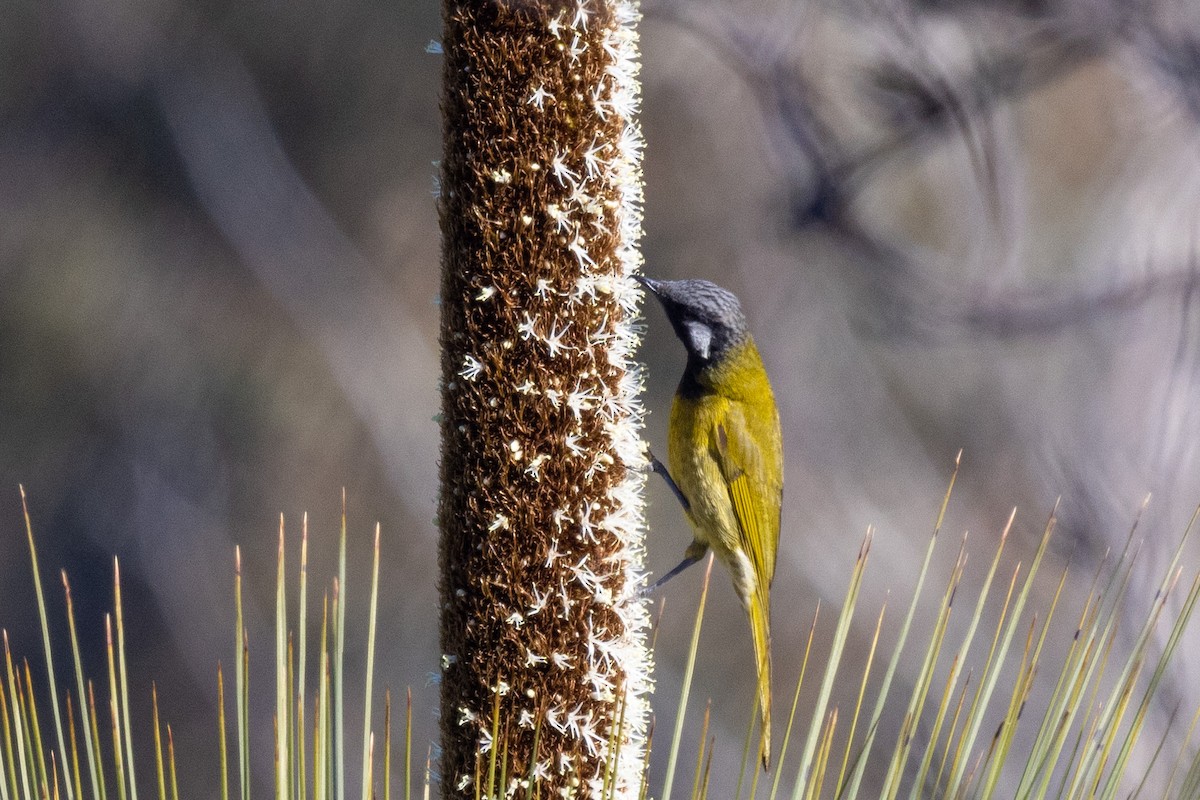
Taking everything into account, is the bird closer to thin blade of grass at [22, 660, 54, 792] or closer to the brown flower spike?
the brown flower spike

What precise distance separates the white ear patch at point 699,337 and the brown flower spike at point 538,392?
23.4 inches

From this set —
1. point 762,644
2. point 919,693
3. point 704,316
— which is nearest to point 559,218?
point 919,693

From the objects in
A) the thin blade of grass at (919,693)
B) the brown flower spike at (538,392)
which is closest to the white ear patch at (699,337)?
the brown flower spike at (538,392)

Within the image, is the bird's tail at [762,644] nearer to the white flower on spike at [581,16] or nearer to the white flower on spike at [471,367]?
the white flower on spike at [471,367]

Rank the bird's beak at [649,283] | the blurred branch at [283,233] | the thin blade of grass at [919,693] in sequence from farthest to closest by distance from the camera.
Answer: the blurred branch at [283,233] → the bird's beak at [649,283] → the thin blade of grass at [919,693]

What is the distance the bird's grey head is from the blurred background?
1.75 m

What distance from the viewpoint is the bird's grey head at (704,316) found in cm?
135

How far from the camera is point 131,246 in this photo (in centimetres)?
383

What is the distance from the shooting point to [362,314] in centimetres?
378

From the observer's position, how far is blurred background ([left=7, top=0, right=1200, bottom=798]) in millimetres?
3230

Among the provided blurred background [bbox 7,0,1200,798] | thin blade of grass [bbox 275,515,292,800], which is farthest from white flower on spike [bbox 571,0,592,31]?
blurred background [bbox 7,0,1200,798]

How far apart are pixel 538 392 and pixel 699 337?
0.68 m

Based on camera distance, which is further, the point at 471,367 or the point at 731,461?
the point at 731,461

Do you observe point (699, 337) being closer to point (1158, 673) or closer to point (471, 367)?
point (471, 367)
